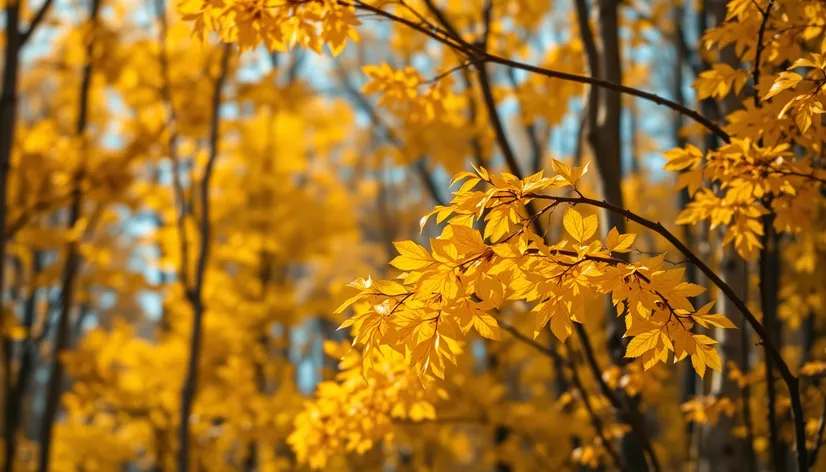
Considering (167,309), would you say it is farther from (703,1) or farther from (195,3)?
(195,3)

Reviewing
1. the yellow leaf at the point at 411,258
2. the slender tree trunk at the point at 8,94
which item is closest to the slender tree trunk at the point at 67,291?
the slender tree trunk at the point at 8,94

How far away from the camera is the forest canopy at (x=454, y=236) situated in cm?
138

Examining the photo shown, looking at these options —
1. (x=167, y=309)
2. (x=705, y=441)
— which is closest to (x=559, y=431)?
(x=705, y=441)

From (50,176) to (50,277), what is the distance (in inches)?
34.9

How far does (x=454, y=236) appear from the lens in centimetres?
133

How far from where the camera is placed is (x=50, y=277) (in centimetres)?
538

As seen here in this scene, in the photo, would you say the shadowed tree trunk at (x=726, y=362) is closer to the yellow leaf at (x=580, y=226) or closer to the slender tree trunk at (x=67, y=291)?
the yellow leaf at (x=580, y=226)

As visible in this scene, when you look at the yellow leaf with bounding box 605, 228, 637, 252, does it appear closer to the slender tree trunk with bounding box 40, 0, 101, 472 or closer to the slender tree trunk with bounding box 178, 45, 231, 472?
the slender tree trunk with bounding box 178, 45, 231, 472

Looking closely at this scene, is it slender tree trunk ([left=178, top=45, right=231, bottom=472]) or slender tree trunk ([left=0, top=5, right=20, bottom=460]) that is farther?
slender tree trunk ([left=178, top=45, right=231, bottom=472])

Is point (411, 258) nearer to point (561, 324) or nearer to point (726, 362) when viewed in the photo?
point (561, 324)

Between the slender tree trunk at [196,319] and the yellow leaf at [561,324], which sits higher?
the slender tree trunk at [196,319]

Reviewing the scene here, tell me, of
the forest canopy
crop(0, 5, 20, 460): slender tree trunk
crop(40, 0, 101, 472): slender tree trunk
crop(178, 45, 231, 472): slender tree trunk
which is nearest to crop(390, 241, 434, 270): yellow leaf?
the forest canopy

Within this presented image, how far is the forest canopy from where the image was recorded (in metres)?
1.38

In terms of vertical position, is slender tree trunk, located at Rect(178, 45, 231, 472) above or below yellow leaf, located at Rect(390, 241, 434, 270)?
above
